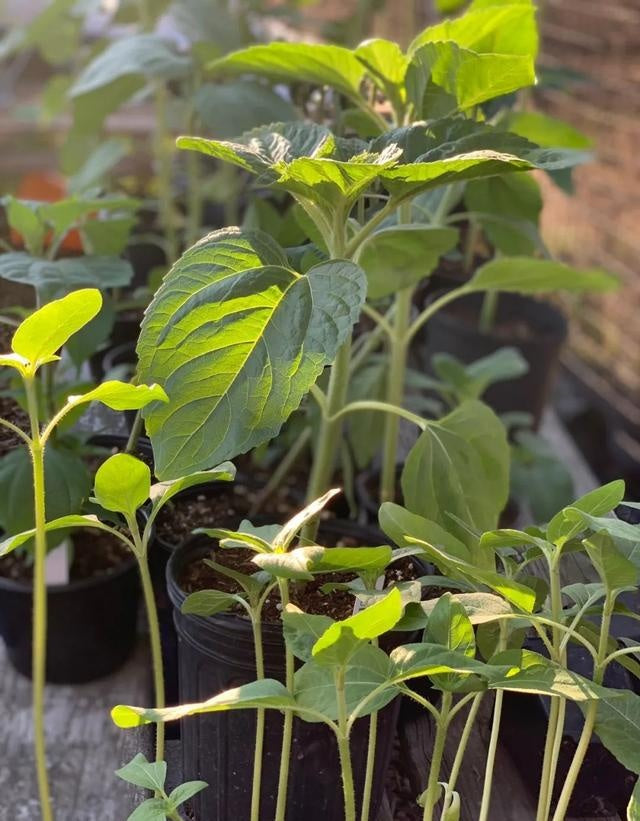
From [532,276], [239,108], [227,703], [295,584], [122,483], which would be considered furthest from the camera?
[239,108]

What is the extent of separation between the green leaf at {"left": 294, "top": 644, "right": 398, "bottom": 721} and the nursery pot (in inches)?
4.3

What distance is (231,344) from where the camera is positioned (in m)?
0.53

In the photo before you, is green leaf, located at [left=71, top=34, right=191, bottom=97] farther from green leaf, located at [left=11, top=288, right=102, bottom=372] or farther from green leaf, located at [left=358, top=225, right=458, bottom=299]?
green leaf, located at [left=11, top=288, right=102, bottom=372]

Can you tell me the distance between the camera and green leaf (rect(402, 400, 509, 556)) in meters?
0.66

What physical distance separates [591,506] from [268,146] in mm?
289

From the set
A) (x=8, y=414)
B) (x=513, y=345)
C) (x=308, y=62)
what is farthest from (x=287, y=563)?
(x=513, y=345)

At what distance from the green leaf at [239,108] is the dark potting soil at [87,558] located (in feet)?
1.51

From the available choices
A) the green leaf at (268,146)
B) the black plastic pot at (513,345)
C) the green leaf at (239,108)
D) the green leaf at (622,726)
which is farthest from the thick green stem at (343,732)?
the black plastic pot at (513,345)

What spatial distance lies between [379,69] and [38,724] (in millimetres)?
535

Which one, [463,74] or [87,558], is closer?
[463,74]

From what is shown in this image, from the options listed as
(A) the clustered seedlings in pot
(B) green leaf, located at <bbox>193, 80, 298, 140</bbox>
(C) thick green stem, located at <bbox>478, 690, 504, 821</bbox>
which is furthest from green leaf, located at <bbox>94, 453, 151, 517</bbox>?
(B) green leaf, located at <bbox>193, 80, 298, 140</bbox>

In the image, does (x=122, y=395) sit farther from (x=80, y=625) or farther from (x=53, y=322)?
(x=80, y=625)

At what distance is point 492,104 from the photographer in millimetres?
905

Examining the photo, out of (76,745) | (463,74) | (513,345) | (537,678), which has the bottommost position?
(76,745)
